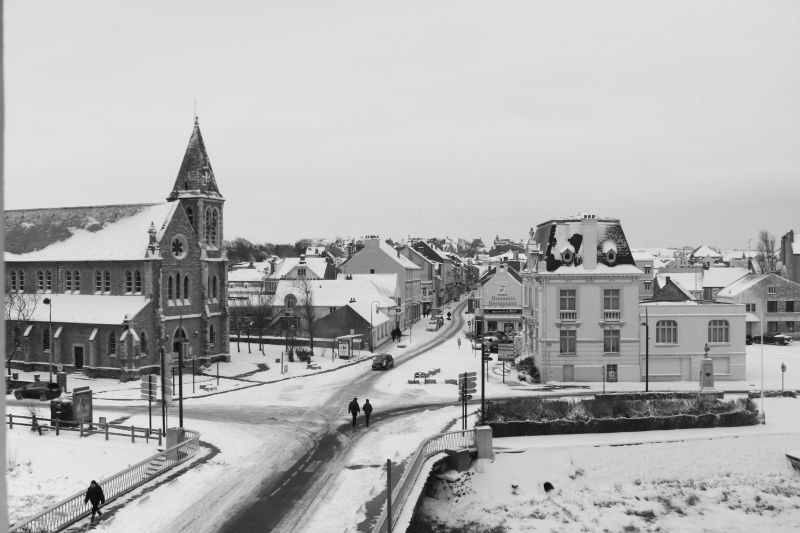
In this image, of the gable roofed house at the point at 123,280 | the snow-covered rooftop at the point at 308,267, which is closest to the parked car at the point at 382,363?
the gable roofed house at the point at 123,280

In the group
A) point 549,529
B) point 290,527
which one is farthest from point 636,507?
point 290,527

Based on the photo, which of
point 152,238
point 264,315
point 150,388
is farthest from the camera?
point 264,315

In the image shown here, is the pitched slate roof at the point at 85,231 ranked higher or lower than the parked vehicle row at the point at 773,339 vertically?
higher

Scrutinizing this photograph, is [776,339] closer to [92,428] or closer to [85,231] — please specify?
[92,428]

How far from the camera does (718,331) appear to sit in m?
45.0

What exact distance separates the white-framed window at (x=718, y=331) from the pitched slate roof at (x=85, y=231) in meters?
38.8

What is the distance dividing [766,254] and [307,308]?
370 ft

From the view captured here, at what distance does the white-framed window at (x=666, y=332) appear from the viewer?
148 feet

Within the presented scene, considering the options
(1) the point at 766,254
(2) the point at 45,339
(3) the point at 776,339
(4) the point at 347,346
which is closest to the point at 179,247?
(2) the point at 45,339

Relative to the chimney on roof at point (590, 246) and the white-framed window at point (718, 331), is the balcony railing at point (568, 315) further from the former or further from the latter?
the white-framed window at point (718, 331)

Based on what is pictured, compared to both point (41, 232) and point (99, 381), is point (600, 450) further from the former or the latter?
point (41, 232)

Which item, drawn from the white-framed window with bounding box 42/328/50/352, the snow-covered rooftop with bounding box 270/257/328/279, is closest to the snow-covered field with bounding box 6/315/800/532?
the white-framed window with bounding box 42/328/50/352

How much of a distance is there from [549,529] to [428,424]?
8879 mm

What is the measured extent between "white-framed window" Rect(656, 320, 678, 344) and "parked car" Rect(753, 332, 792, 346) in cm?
2843
